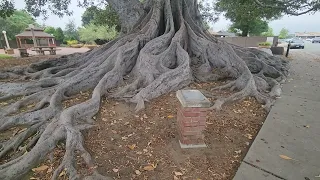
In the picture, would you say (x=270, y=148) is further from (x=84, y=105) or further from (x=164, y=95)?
(x=84, y=105)

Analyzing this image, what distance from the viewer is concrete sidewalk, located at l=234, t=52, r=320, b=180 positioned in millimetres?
2341

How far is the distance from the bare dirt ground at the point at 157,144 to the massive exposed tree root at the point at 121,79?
0.17m

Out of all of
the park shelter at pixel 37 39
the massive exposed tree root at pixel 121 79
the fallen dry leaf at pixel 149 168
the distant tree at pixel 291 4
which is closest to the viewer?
the fallen dry leaf at pixel 149 168

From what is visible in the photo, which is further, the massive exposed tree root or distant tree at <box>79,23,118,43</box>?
distant tree at <box>79,23,118,43</box>

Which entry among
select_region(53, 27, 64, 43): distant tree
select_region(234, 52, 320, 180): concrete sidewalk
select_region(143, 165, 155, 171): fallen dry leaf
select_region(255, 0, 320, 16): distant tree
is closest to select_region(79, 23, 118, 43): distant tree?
select_region(53, 27, 64, 43): distant tree

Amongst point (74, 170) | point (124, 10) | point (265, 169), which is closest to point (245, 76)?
point (265, 169)

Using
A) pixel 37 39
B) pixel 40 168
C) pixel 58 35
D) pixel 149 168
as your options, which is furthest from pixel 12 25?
pixel 149 168

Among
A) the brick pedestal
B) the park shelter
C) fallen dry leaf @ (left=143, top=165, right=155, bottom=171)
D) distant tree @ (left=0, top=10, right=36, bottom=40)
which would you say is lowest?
fallen dry leaf @ (left=143, top=165, right=155, bottom=171)

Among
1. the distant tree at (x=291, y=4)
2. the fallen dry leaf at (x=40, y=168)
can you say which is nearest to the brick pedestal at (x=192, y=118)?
the fallen dry leaf at (x=40, y=168)

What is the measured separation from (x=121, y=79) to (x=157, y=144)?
8.54ft

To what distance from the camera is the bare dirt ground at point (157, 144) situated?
7.99 ft

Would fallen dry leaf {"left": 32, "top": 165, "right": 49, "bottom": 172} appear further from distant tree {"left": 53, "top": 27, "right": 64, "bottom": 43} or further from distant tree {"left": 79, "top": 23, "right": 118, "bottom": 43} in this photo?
distant tree {"left": 53, "top": 27, "right": 64, "bottom": 43}

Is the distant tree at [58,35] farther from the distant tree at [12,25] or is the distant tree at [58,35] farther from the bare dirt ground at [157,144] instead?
the bare dirt ground at [157,144]

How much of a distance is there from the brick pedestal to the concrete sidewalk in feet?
2.21
